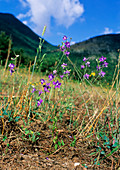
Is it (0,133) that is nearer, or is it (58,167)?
(58,167)

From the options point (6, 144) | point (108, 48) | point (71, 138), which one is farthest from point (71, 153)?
point (108, 48)

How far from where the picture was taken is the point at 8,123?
186 cm

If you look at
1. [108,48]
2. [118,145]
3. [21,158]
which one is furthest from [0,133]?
[108,48]

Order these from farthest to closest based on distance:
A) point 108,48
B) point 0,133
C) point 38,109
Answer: point 108,48 < point 38,109 < point 0,133

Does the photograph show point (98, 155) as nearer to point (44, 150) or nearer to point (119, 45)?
point (44, 150)

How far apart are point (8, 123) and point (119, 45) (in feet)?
66.4

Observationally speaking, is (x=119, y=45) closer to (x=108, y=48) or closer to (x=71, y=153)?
(x=108, y=48)

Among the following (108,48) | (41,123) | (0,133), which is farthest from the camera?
(108,48)

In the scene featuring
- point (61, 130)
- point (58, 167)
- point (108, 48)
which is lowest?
point (58, 167)

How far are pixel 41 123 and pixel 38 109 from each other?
0.24m

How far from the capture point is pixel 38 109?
2.21m

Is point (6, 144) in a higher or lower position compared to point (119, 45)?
lower

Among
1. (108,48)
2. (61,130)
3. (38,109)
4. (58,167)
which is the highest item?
(108,48)

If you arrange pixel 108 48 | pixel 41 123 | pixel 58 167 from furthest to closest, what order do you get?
pixel 108 48, pixel 41 123, pixel 58 167
